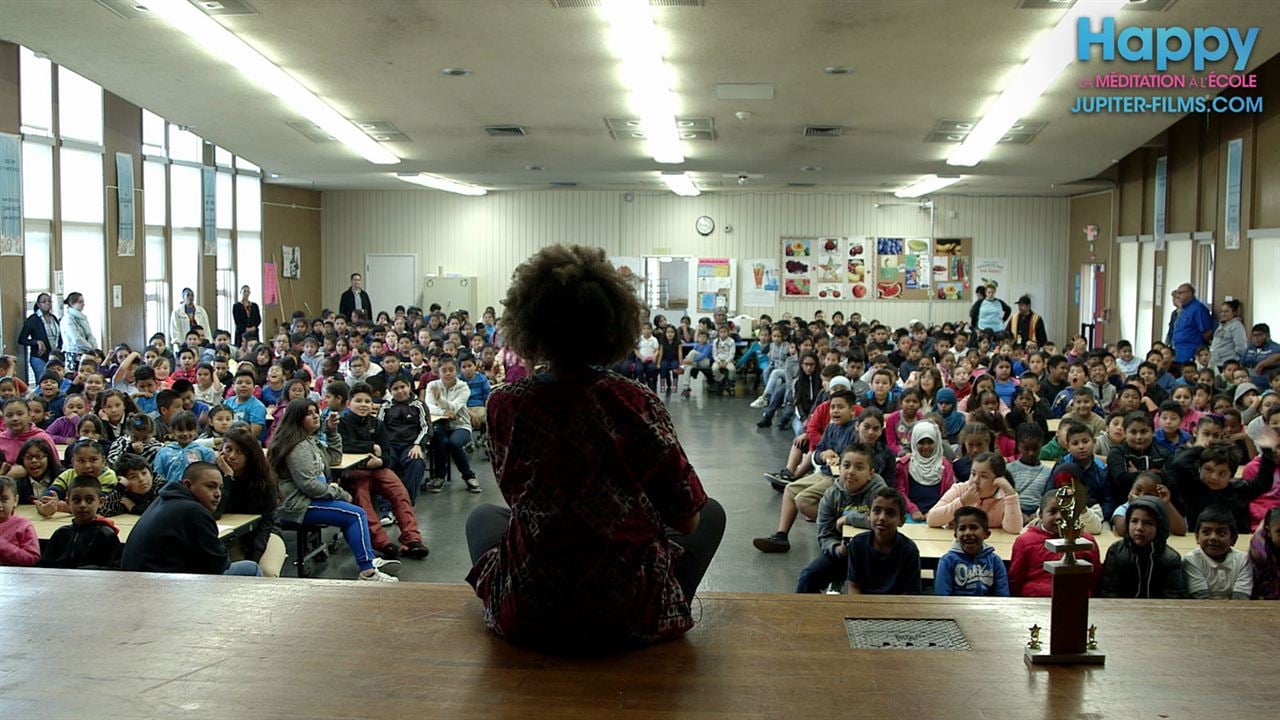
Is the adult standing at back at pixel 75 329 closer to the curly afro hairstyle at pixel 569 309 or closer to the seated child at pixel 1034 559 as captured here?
the seated child at pixel 1034 559

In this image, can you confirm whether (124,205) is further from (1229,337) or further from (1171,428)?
(1229,337)

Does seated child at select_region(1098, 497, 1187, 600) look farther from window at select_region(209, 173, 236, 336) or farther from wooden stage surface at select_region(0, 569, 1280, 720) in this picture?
window at select_region(209, 173, 236, 336)

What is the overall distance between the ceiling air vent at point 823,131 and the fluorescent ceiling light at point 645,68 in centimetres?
155

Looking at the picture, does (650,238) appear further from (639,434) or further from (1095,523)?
(639,434)

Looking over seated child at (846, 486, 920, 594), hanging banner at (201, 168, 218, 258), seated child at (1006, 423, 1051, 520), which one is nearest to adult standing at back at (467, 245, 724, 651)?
seated child at (846, 486, 920, 594)

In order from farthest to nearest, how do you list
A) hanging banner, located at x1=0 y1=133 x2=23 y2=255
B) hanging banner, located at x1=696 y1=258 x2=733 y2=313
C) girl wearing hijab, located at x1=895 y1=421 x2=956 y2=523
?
hanging banner, located at x1=696 y1=258 x2=733 y2=313 < hanging banner, located at x1=0 y1=133 x2=23 y2=255 < girl wearing hijab, located at x1=895 y1=421 x2=956 y2=523

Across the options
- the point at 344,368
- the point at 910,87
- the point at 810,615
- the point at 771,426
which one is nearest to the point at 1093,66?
the point at 910,87

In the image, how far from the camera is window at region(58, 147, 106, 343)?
1428cm

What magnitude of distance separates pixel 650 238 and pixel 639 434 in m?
20.8

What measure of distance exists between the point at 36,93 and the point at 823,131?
9.36m

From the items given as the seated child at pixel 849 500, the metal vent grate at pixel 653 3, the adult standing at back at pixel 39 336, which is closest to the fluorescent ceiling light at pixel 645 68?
the metal vent grate at pixel 653 3

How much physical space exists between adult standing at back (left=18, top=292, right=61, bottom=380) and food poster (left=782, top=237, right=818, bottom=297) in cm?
1367

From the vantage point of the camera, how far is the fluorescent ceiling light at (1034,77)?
819 cm

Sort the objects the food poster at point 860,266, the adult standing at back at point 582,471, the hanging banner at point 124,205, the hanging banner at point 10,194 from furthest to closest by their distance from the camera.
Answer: the food poster at point 860,266 < the hanging banner at point 124,205 < the hanging banner at point 10,194 < the adult standing at back at point 582,471
